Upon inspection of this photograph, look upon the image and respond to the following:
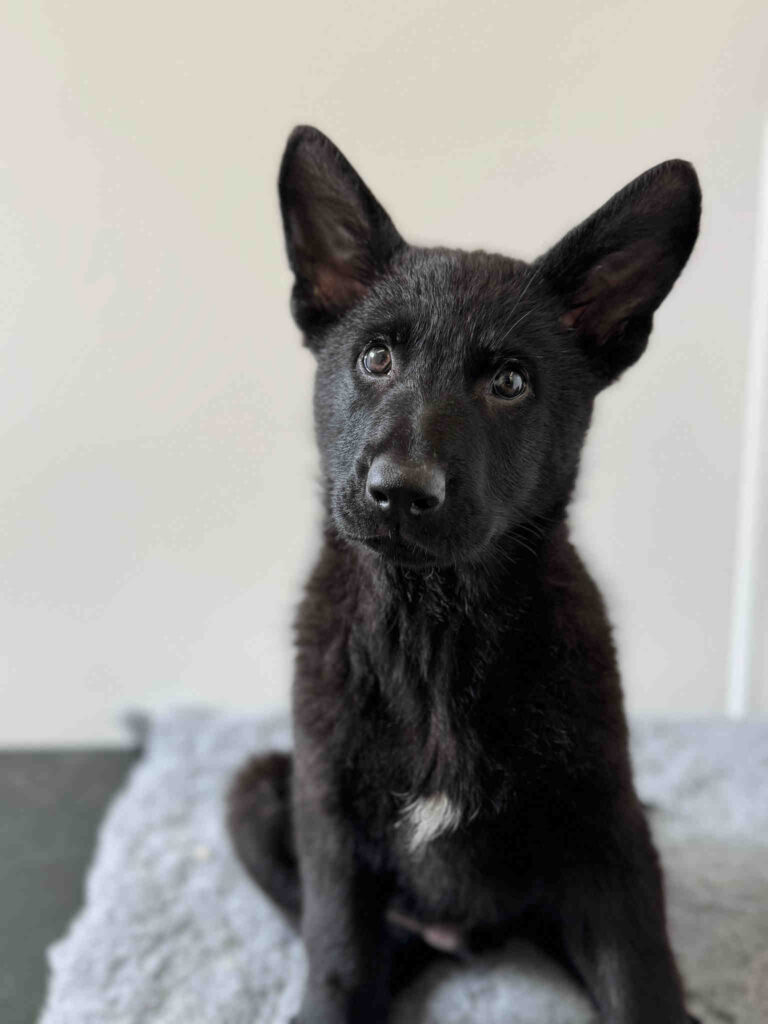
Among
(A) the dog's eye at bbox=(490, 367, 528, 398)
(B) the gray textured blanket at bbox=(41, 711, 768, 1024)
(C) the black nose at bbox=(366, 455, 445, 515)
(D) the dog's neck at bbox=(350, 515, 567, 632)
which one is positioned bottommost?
(B) the gray textured blanket at bbox=(41, 711, 768, 1024)

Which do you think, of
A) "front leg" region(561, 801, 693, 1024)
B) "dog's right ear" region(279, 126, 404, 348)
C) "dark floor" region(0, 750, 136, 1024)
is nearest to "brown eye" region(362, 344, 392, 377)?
"dog's right ear" region(279, 126, 404, 348)

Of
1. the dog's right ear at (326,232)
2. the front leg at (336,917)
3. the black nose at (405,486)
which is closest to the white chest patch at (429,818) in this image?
the front leg at (336,917)

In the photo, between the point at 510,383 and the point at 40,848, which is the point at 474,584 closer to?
the point at 510,383

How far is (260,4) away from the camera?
2.37 m

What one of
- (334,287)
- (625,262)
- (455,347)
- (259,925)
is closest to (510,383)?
(455,347)

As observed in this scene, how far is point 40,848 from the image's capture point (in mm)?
2291

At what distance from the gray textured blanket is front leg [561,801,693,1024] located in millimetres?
242

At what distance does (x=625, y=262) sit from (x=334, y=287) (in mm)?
446

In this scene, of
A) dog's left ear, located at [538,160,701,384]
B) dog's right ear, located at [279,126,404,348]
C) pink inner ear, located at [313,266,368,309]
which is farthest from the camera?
pink inner ear, located at [313,266,368,309]

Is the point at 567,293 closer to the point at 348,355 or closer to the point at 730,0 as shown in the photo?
the point at 348,355

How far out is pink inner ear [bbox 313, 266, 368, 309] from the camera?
1.55 m

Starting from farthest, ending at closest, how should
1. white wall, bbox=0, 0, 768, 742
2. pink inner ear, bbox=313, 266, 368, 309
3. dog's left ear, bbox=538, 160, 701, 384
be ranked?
white wall, bbox=0, 0, 768, 742 < pink inner ear, bbox=313, 266, 368, 309 < dog's left ear, bbox=538, 160, 701, 384

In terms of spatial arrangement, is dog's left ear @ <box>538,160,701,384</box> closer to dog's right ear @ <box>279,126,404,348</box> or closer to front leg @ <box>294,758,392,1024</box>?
dog's right ear @ <box>279,126,404,348</box>

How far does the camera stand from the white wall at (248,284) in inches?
93.7
